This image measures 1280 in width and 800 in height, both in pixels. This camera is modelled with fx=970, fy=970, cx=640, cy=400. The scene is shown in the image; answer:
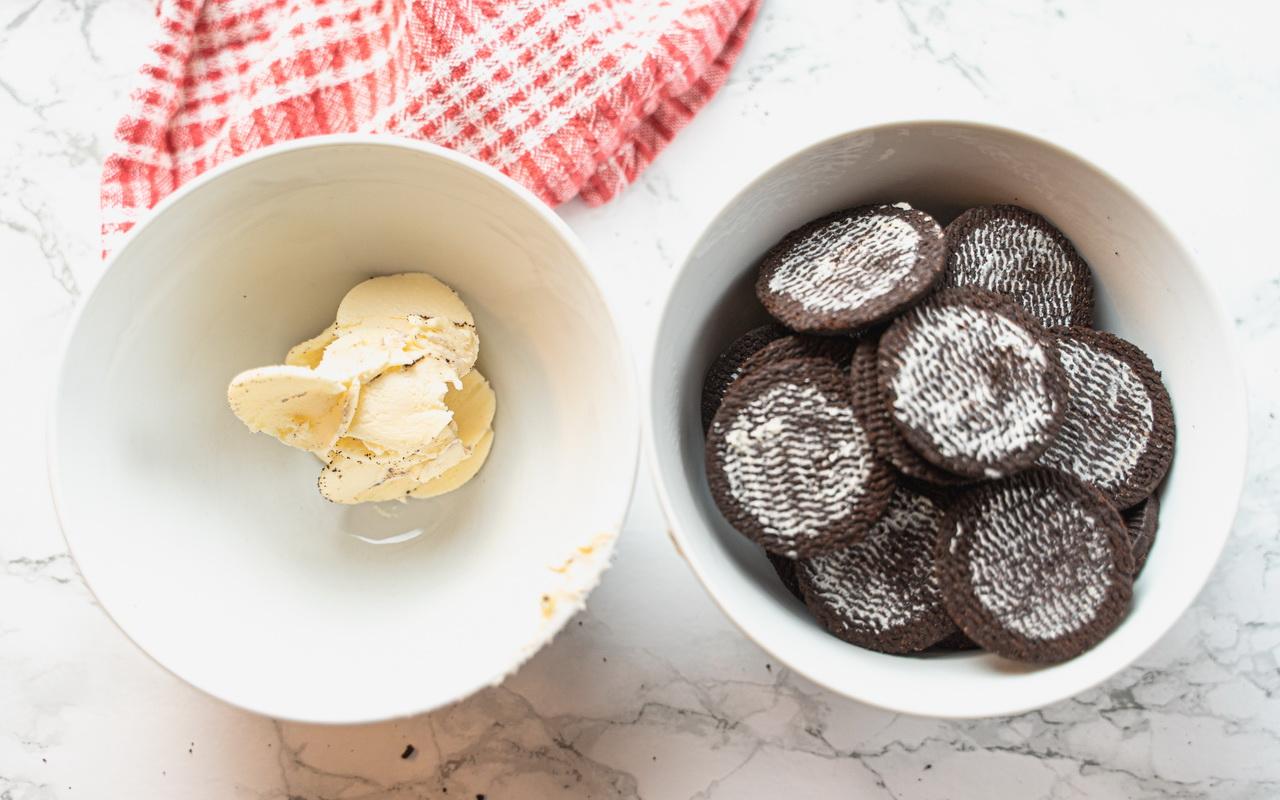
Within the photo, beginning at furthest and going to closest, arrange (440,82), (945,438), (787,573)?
(440,82) → (787,573) → (945,438)

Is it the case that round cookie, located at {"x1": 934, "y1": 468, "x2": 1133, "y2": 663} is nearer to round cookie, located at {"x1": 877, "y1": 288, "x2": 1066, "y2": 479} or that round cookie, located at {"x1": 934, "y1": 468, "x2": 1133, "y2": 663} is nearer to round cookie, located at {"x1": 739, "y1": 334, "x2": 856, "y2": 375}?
round cookie, located at {"x1": 877, "y1": 288, "x2": 1066, "y2": 479}

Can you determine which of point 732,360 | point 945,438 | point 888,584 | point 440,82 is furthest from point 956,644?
point 440,82

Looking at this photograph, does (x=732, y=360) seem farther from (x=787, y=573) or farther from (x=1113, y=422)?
(x=1113, y=422)

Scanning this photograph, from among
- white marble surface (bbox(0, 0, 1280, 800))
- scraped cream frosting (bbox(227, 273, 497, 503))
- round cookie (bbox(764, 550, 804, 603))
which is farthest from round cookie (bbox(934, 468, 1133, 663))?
scraped cream frosting (bbox(227, 273, 497, 503))

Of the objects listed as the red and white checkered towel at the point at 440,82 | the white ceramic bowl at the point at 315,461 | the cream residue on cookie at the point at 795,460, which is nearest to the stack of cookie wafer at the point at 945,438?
the cream residue on cookie at the point at 795,460

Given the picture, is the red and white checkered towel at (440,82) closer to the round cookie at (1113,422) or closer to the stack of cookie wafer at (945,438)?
the stack of cookie wafer at (945,438)

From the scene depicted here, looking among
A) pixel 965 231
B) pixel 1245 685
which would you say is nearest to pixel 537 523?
pixel 965 231
